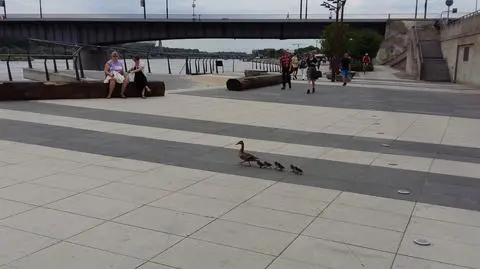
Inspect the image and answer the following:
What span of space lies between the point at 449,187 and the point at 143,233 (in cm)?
400

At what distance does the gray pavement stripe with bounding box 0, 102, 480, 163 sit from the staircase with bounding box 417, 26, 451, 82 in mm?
30015

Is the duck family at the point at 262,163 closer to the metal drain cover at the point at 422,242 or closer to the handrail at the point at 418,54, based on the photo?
the metal drain cover at the point at 422,242

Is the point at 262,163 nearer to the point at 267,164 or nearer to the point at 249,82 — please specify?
the point at 267,164

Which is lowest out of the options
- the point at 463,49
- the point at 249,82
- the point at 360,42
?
the point at 249,82

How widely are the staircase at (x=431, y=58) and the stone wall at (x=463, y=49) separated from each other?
0.59 m

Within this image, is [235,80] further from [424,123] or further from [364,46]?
[364,46]

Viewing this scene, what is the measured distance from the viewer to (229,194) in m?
6.12

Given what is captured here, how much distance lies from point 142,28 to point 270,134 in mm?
53449

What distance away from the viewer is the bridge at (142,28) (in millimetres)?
59062

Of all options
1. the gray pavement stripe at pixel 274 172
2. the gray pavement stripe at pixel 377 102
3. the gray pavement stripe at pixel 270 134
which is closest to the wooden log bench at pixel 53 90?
the gray pavement stripe at pixel 270 134

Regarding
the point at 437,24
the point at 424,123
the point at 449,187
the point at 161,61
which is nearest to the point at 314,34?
the point at 437,24

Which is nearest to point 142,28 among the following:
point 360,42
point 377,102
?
point 360,42

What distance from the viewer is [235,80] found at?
20344 millimetres

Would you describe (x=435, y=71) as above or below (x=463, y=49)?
below
